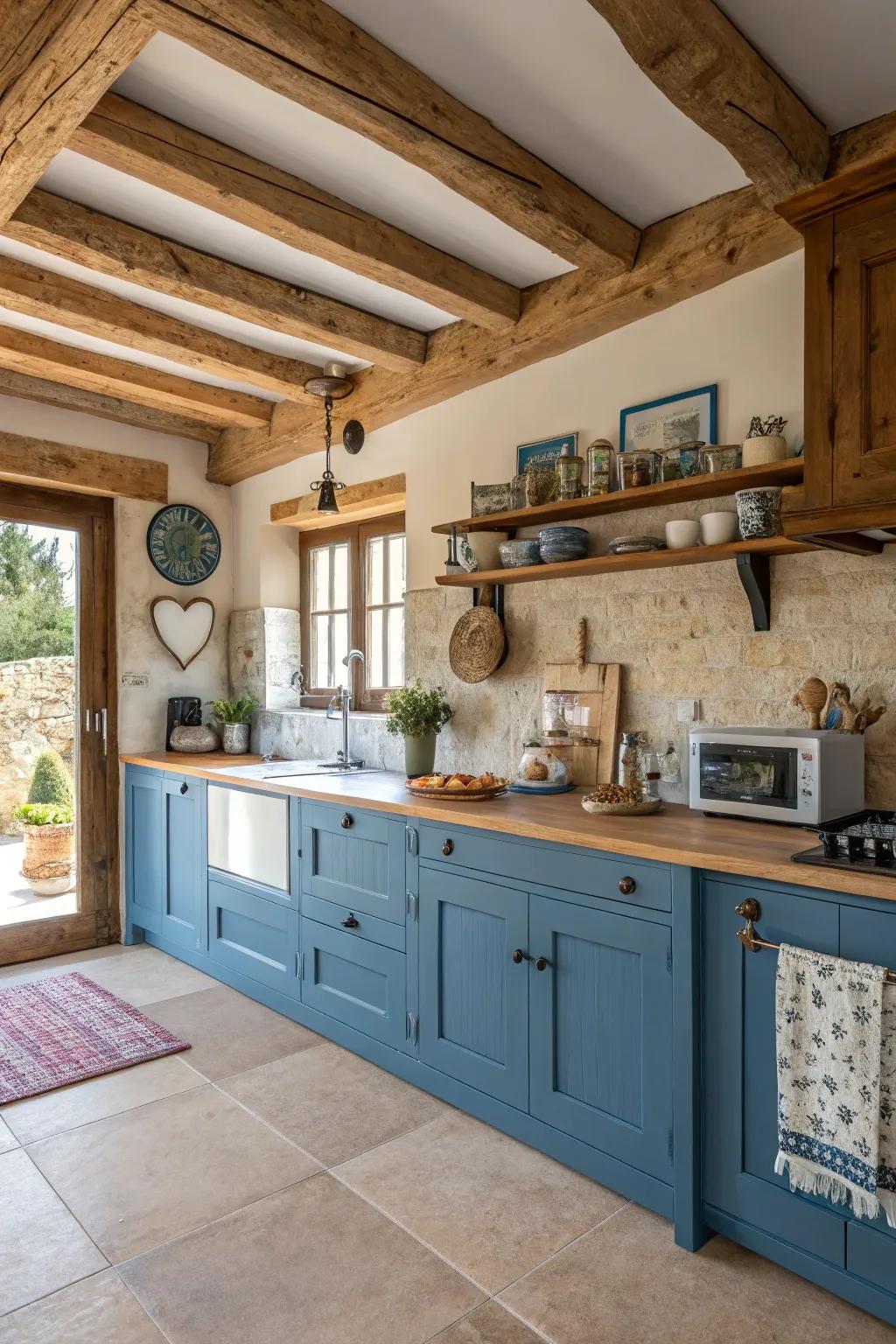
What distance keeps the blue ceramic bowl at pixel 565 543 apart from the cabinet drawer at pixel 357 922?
1.28 metres

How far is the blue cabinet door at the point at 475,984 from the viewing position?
2.37 metres

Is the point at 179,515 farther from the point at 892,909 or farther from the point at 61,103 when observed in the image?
the point at 892,909

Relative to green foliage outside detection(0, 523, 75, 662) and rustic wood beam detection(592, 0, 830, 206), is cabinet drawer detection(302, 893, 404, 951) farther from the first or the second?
rustic wood beam detection(592, 0, 830, 206)

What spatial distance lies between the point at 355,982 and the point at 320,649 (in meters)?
2.02

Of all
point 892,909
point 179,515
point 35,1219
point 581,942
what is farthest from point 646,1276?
point 179,515

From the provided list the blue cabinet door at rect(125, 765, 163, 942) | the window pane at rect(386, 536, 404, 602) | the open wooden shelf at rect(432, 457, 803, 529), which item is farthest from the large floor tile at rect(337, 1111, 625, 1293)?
the window pane at rect(386, 536, 404, 602)

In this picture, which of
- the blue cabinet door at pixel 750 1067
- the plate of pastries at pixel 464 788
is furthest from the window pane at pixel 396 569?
the blue cabinet door at pixel 750 1067

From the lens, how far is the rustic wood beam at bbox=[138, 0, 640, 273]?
1733 millimetres

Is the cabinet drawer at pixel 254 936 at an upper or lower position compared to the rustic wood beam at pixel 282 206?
lower

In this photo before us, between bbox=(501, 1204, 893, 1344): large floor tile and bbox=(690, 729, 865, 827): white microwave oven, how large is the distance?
3.25 feet

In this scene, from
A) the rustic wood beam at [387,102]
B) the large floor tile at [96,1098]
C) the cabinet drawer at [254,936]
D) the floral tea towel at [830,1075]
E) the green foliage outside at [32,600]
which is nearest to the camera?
the floral tea towel at [830,1075]

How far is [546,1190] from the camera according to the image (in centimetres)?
219

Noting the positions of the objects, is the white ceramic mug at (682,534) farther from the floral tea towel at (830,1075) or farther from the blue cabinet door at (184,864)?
the blue cabinet door at (184,864)

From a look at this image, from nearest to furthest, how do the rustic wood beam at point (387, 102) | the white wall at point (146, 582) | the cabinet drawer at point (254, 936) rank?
1. the rustic wood beam at point (387, 102)
2. the cabinet drawer at point (254, 936)
3. the white wall at point (146, 582)
